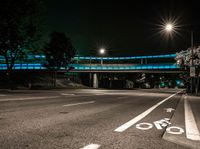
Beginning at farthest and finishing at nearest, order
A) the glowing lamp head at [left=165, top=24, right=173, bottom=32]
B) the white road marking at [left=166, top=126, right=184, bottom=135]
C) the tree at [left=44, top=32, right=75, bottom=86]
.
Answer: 1. the tree at [left=44, top=32, right=75, bottom=86]
2. the glowing lamp head at [left=165, top=24, right=173, bottom=32]
3. the white road marking at [left=166, top=126, right=184, bottom=135]

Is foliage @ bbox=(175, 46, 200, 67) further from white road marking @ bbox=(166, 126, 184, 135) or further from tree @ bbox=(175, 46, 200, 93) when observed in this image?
white road marking @ bbox=(166, 126, 184, 135)

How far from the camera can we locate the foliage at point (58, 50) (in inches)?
1938

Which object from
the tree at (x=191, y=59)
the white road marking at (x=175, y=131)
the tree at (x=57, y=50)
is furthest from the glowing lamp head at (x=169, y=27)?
the tree at (x=57, y=50)

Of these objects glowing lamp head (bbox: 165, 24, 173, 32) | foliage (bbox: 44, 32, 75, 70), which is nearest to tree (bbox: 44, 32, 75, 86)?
foliage (bbox: 44, 32, 75, 70)

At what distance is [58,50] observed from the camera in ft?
161

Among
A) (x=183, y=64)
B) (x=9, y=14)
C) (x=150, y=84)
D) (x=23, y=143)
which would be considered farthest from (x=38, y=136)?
(x=150, y=84)

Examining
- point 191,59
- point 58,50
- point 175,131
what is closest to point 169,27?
point 191,59

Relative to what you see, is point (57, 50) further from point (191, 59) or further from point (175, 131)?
point (175, 131)

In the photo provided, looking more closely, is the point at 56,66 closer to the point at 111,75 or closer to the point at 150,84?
the point at 111,75

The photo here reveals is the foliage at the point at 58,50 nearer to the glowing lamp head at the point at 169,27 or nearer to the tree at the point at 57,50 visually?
the tree at the point at 57,50

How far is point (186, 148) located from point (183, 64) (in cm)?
3021

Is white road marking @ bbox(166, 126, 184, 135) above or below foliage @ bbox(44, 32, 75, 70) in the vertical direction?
below

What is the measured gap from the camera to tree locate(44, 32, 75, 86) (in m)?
49.2

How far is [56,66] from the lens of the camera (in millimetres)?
50906
